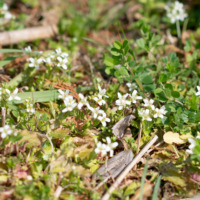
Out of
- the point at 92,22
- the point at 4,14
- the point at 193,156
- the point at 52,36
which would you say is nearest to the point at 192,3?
the point at 92,22

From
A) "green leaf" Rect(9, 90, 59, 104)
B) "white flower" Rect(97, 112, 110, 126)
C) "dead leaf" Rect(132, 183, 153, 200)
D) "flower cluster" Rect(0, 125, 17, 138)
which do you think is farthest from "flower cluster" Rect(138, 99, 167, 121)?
"flower cluster" Rect(0, 125, 17, 138)

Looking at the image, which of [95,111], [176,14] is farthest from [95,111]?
[176,14]

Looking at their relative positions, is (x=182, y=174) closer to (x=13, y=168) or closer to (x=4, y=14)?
(x=13, y=168)

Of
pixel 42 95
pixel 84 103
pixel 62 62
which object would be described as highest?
pixel 62 62

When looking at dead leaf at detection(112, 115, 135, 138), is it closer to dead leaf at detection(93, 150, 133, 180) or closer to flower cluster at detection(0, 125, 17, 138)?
dead leaf at detection(93, 150, 133, 180)

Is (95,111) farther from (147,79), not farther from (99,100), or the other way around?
(147,79)
